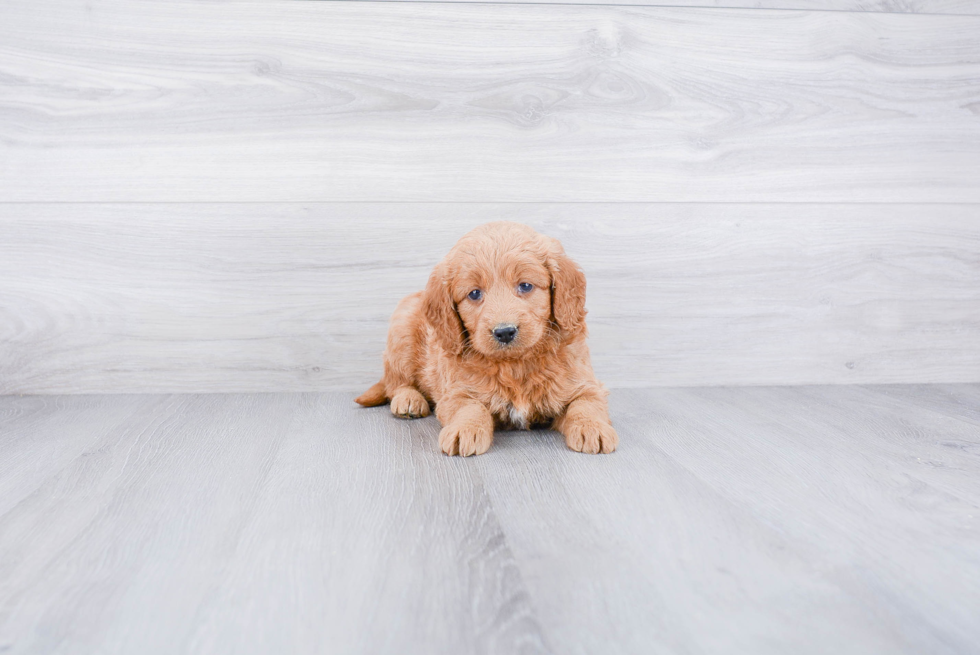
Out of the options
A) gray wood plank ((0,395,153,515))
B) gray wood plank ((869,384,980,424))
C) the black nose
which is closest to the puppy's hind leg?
the black nose

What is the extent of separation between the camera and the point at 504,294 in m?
1.39

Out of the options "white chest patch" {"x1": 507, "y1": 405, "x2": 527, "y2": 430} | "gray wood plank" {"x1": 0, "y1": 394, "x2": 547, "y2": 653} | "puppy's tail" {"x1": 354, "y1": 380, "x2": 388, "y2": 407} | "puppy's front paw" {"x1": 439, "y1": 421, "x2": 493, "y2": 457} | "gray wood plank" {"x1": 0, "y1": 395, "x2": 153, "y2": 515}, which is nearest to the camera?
"gray wood plank" {"x1": 0, "y1": 394, "x2": 547, "y2": 653}

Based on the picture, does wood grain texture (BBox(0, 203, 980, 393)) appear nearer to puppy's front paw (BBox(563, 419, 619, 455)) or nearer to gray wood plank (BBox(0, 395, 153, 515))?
gray wood plank (BBox(0, 395, 153, 515))

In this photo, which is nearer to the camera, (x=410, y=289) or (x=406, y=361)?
(x=406, y=361)

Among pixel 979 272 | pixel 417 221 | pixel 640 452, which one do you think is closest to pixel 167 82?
pixel 417 221

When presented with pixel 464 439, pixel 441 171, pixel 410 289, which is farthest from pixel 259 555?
pixel 441 171

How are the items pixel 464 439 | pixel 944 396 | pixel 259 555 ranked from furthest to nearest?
pixel 944 396 → pixel 464 439 → pixel 259 555

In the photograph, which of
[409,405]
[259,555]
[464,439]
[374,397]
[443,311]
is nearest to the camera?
[259,555]

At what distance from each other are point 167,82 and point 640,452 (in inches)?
66.0

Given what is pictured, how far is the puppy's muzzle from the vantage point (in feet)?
4.45

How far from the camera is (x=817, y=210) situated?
206 cm

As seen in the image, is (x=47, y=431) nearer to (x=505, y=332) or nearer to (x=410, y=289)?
(x=410, y=289)

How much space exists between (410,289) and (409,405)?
1.43 feet

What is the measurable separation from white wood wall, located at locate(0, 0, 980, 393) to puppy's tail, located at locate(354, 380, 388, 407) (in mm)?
208
